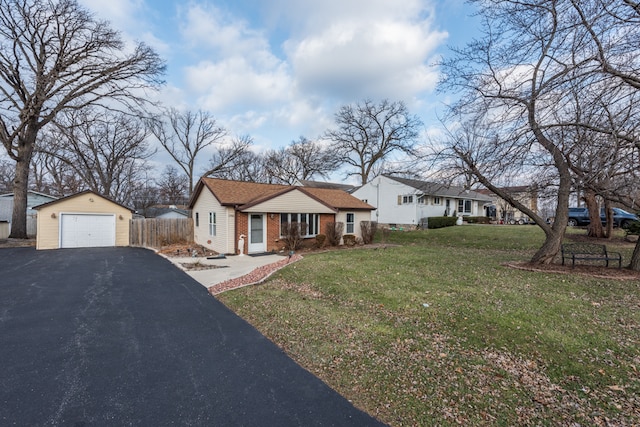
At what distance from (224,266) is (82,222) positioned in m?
12.1

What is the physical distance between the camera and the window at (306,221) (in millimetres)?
14468

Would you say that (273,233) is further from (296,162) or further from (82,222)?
(296,162)

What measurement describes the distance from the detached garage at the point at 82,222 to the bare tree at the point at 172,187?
86.9 feet

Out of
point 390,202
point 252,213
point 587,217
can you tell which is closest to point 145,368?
point 252,213

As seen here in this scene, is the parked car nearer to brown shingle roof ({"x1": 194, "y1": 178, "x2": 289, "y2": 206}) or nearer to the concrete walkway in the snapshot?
brown shingle roof ({"x1": 194, "y1": 178, "x2": 289, "y2": 206})

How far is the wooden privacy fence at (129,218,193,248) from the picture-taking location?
16062 millimetres

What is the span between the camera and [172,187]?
139 ft

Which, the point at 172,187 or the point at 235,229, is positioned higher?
the point at 172,187

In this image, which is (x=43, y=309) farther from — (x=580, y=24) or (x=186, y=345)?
(x=580, y=24)

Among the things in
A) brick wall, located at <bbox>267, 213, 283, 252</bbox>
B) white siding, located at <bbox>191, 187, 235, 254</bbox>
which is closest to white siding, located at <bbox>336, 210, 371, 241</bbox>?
brick wall, located at <bbox>267, 213, 283, 252</bbox>

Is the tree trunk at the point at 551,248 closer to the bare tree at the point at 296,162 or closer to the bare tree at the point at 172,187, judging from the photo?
the bare tree at the point at 296,162

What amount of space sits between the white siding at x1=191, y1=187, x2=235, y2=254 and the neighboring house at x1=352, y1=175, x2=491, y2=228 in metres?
15.5

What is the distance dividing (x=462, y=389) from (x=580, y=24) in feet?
23.6

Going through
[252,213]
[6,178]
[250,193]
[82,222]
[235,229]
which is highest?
[6,178]
